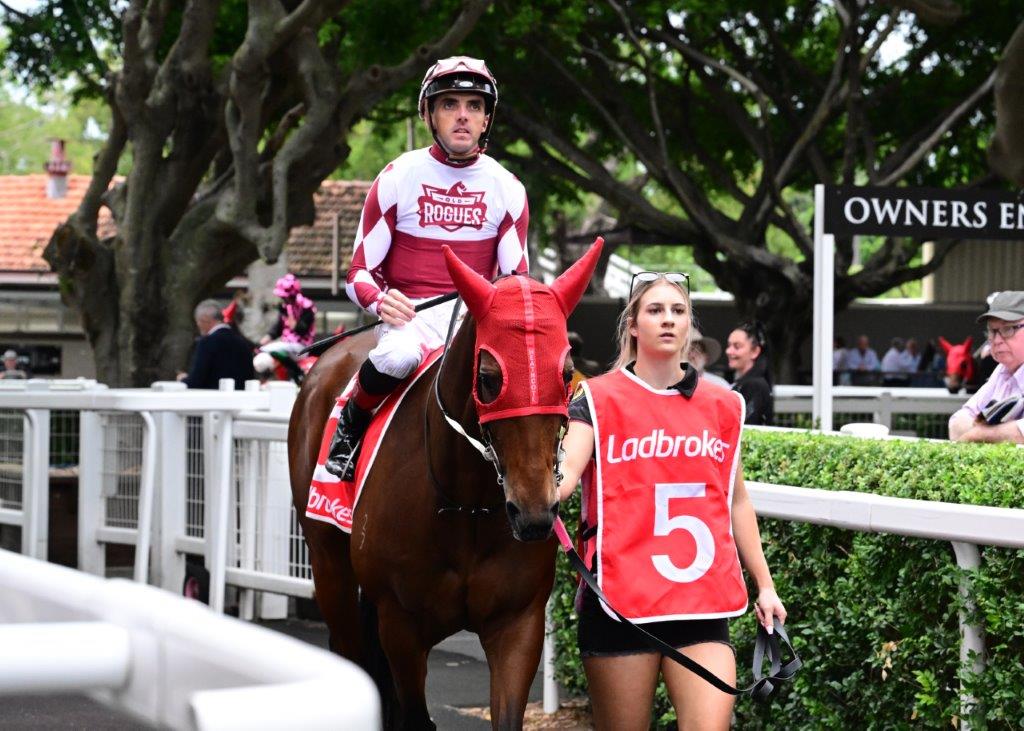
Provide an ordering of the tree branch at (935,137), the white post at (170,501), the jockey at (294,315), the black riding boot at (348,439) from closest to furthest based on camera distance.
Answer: the black riding boot at (348,439)
the white post at (170,501)
the jockey at (294,315)
the tree branch at (935,137)

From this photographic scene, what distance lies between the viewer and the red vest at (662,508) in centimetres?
450

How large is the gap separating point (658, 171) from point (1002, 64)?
20.7 metres

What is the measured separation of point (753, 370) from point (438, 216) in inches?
185

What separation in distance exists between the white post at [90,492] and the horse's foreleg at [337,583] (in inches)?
205

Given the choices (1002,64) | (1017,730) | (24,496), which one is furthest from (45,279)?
(1017,730)

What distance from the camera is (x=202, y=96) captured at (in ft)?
58.2

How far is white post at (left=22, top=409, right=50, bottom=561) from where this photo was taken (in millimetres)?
11641

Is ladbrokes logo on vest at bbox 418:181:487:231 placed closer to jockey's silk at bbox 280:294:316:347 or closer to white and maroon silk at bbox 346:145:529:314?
white and maroon silk at bbox 346:145:529:314

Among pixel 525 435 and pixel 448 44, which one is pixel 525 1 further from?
pixel 525 435

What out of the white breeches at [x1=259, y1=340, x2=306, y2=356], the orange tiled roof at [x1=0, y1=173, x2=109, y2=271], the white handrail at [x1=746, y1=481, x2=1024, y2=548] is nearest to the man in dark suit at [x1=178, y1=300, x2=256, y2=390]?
the white breeches at [x1=259, y1=340, x2=306, y2=356]

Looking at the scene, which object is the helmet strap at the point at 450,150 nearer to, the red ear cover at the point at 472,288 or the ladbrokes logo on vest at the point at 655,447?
the red ear cover at the point at 472,288

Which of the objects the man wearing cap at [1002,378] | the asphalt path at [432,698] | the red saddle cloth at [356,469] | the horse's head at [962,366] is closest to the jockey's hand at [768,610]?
the red saddle cloth at [356,469]

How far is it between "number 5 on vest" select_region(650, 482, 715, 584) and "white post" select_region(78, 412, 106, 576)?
772 centimetres

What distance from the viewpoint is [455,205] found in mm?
5973
